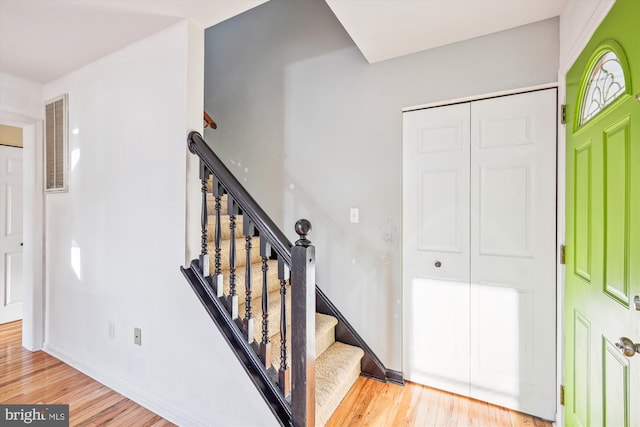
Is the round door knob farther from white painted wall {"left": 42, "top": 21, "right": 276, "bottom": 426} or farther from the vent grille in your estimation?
the vent grille

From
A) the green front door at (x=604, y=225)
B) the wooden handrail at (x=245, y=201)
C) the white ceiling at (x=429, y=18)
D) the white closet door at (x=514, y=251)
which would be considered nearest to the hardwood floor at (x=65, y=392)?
the wooden handrail at (x=245, y=201)

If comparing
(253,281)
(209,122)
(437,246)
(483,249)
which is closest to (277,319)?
(253,281)

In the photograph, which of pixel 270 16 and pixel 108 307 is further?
pixel 270 16

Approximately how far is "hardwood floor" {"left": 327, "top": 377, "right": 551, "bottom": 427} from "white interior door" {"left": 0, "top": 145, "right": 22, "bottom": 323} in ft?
13.0

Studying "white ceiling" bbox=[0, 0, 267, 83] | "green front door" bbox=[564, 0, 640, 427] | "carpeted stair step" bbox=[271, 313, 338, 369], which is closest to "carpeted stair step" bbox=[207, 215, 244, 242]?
"carpeted stair step" bbox=[271, 313, 338, 369]

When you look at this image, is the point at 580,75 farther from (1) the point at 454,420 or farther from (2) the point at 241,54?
(2) the point at 241,54

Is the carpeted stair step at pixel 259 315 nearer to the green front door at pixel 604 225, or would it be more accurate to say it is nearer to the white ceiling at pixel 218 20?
the green front door at pixel 604 225

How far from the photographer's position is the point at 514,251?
1.83m

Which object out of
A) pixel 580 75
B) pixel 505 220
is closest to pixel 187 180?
pixel 505 220

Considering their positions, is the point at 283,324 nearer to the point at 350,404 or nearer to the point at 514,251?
the point at 350,404

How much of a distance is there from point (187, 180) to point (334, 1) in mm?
1273

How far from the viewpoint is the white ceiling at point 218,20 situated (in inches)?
63.7

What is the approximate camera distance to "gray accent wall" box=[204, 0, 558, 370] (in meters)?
1.91

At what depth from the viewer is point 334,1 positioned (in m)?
1.58
